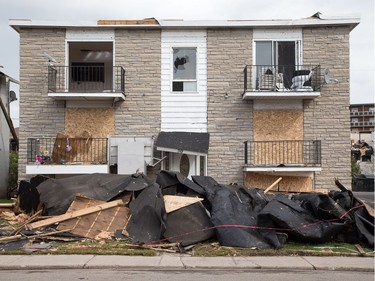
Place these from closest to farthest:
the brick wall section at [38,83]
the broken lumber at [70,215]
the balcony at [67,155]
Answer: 1. the broken lumber at [70,215]
2. the balcony at [67,155]
3. the brick wall section at [38,83]

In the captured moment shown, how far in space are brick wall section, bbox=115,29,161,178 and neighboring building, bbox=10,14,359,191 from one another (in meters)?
0.04

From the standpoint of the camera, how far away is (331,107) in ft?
59.3

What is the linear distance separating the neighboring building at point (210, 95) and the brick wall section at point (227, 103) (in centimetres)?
4

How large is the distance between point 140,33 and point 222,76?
11.8 feet

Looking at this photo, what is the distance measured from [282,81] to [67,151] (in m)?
8.48

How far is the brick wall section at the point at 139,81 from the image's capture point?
18031 mm

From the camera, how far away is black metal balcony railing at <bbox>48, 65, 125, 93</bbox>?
59.1 ft

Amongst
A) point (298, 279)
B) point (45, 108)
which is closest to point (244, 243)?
point (298, 279)

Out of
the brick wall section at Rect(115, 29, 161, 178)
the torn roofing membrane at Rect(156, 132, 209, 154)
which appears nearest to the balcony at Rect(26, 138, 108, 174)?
the brick wall section at Rect(115, 29, 161, 178)

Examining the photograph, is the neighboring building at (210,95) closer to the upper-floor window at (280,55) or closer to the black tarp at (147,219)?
the upper-floor window at (280,55)

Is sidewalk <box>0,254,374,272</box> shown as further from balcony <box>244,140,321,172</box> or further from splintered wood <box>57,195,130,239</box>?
balcony <box>244,140,321,172</box>

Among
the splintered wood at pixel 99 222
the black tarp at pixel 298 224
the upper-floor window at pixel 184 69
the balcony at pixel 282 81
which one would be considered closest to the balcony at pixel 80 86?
the upper-floor window at pixel 184 69

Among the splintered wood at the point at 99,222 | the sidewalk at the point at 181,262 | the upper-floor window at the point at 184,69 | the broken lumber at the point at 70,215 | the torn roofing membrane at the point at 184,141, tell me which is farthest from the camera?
the upper-floor window at the point at 184,69

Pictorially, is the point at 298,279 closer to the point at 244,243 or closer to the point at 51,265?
the point at 244,243
